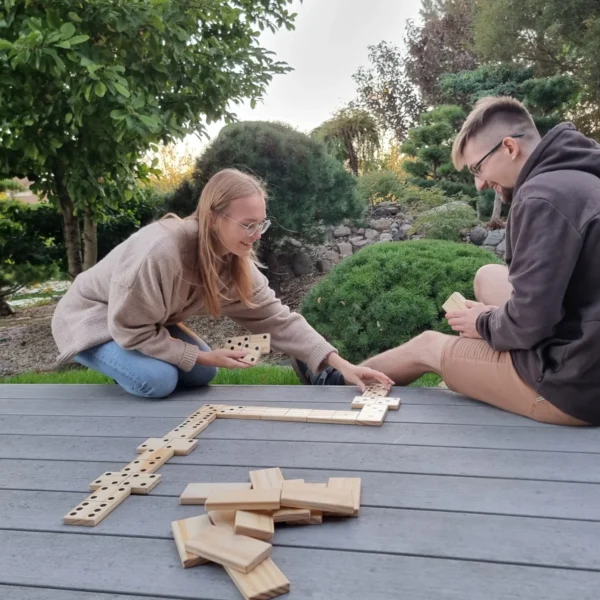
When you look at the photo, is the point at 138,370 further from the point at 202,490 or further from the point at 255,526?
the point at 255,526

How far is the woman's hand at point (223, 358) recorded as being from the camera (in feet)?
8.11

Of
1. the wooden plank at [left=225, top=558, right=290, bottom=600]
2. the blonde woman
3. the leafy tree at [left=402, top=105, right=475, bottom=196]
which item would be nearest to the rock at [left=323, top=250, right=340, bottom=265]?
the leafy tree at [left=402, top=105, right=475, bottom=196]

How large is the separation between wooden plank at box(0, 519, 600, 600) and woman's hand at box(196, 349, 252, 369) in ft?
3.83

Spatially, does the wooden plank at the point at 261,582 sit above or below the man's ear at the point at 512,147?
below

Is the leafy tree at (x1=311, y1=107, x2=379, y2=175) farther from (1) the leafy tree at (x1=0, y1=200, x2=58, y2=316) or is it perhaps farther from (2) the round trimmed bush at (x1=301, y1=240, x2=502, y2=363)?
(2) the round trimmed bush at (x1=301, y1=240, x2=502, y2=363)

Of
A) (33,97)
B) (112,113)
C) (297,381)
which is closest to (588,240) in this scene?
(297,381)

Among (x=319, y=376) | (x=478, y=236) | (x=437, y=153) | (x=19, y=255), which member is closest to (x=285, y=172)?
(x=478, y=236)

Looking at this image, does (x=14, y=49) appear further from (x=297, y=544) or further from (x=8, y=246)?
(x=8, y=246)

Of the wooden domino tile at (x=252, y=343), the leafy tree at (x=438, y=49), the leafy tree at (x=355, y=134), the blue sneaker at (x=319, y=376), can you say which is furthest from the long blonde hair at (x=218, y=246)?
the leafy tree at (x=438, y=49)

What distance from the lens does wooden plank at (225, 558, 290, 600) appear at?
1.09 meters

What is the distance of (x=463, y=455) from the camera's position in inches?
68.0

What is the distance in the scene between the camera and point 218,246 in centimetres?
248

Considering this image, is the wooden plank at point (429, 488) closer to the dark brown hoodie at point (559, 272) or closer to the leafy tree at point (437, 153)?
the dark brown hoodie at point (559, 272)

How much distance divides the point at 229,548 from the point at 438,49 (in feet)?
58.0
